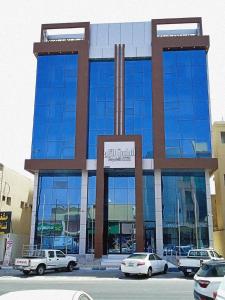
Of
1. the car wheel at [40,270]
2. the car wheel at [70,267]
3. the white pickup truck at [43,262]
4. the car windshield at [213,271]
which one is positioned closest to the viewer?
Answer: the car windshield at [213,271]

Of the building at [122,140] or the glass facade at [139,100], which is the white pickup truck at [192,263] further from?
the glass facade at [139,100]

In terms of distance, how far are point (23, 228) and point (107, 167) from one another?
16628 mm

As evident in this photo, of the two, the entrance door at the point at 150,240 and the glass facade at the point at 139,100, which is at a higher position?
the glass facade at the point at 139,100

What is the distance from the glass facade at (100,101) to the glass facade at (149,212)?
257 inches

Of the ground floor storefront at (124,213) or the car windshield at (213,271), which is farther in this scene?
the ground floor storefront at (124,213)

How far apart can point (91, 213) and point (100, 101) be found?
12473 mm

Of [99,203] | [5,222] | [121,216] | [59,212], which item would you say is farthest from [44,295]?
[59,212]

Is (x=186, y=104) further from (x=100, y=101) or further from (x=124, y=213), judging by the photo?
(x=124, y=213)

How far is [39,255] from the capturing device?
25.8 metres

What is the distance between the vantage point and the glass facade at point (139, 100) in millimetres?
39688

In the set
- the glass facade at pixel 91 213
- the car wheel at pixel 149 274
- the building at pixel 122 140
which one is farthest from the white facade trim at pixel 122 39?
the car wheel at pixel 149 274

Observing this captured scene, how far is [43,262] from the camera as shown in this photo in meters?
25.1

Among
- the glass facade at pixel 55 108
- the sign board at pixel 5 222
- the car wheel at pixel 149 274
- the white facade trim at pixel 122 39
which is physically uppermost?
the white facade trim at pixel 122 39

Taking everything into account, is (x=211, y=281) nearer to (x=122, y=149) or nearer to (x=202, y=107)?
(x=122, y=149)
